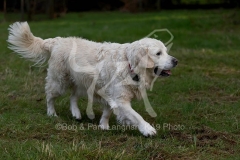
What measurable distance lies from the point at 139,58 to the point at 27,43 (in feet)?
7.30

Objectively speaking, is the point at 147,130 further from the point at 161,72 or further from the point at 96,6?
the point at 96,6

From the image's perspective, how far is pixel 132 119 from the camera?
219 inches

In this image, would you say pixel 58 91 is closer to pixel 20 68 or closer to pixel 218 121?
pixel 218 121

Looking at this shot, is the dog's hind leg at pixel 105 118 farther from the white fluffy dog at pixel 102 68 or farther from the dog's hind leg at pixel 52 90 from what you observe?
the dog's hind leg at pixel 52 90

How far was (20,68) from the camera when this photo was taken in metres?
9.77

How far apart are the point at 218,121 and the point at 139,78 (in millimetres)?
1309

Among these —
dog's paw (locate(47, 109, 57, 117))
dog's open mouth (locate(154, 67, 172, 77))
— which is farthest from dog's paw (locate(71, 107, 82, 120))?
dog's open mouth (locate(154, 67, 172, 77))

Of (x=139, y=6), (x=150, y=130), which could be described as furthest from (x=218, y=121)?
(x=139, y=6)

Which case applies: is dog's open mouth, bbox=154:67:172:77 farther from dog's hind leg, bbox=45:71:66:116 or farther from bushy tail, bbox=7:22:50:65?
bushy tail, bbox=7:22:50:65

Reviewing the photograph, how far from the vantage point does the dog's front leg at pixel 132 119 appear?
5.34 meters

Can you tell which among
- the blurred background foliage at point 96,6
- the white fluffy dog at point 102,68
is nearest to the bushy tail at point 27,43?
the white fluffy dog at point 102,68

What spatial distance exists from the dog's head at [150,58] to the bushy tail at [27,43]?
5.99 feet

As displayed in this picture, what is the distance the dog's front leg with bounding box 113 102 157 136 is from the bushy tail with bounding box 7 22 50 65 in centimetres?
184

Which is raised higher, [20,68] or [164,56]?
[164,56]
